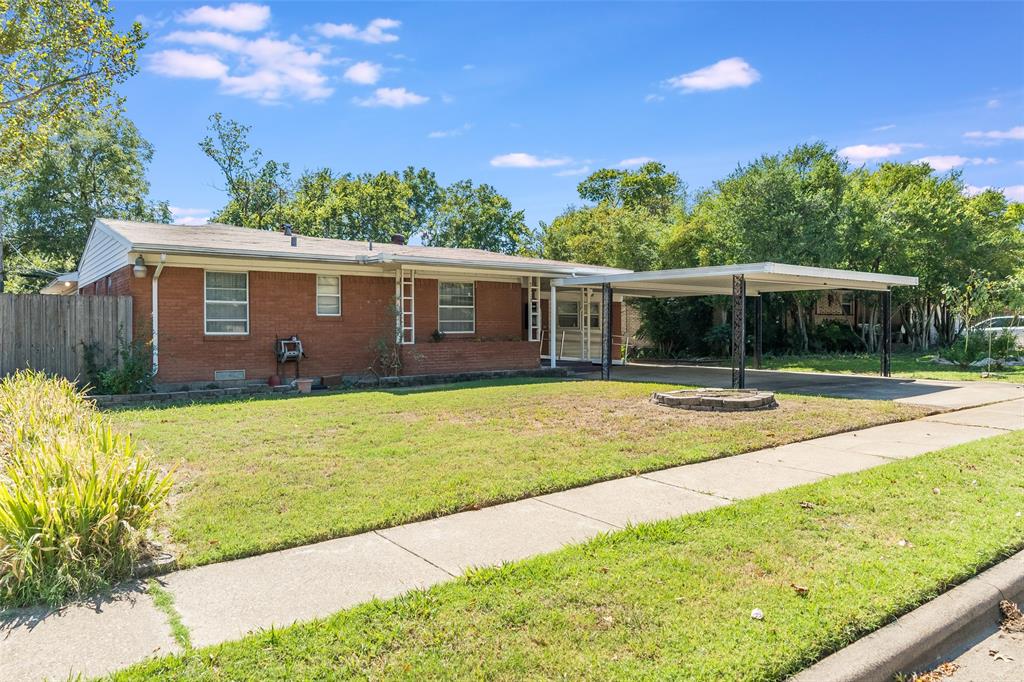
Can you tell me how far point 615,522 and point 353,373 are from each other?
11.1m

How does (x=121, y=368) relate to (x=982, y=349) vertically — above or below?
below

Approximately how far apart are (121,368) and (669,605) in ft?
38.8

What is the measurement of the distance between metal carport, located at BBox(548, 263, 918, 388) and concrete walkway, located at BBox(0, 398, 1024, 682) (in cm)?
631

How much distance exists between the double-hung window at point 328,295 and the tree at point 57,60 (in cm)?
761

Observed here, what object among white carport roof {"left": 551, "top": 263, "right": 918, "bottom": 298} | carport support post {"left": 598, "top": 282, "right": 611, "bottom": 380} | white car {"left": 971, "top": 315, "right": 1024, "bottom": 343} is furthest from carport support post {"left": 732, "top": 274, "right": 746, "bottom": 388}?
white car {"left": 971, "top": 315, "right": 1024, "bottom": 343}

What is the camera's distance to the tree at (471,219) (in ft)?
137

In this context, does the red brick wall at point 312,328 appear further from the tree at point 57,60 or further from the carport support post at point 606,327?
the tree at point 57,60

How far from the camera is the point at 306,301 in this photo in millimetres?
14273

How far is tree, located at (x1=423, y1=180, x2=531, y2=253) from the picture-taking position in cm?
4184

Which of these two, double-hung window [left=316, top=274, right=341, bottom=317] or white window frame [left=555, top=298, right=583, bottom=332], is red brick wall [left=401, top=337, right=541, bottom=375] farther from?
white window frame [left=555, top=298, right=583, bottom=332]

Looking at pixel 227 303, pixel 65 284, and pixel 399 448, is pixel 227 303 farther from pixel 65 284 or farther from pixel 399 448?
pixel 65 284

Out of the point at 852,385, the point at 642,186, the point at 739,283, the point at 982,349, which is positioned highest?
the point at 642,186

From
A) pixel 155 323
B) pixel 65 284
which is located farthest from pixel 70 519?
pixel 65 284

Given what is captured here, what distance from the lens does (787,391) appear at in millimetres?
12773
